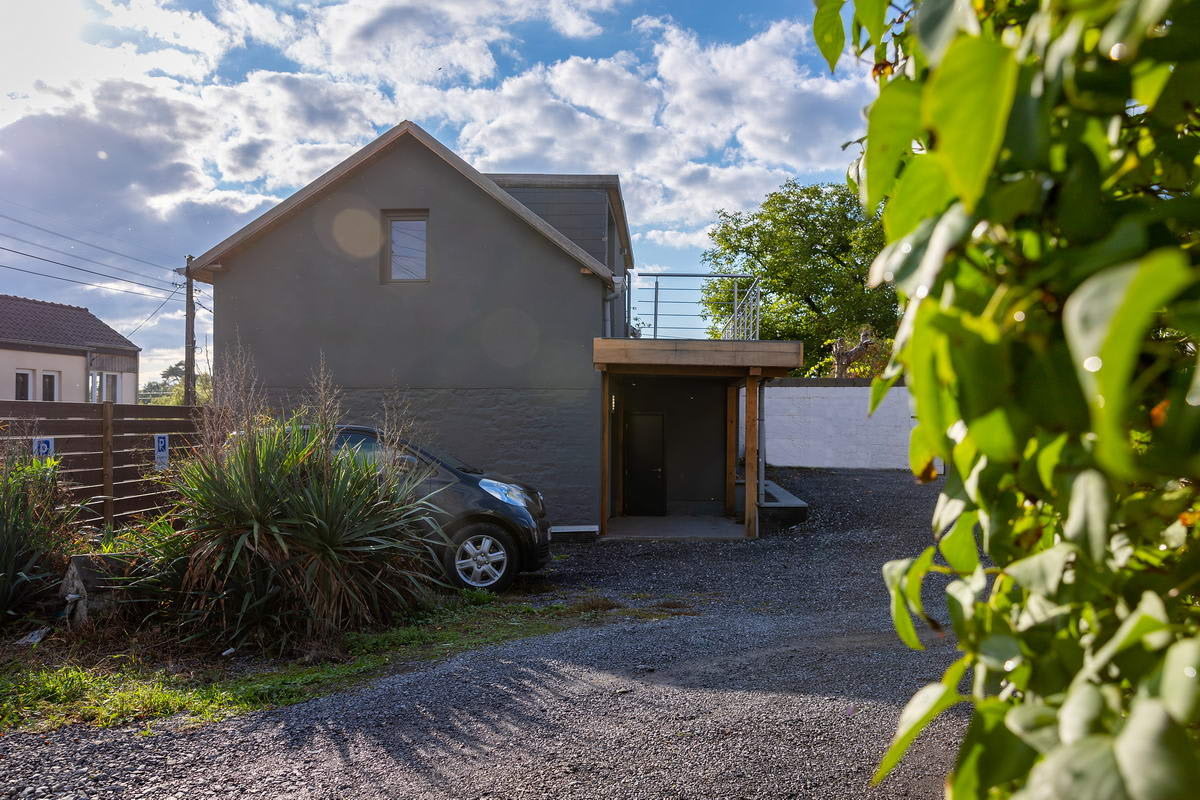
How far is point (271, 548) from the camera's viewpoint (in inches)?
258

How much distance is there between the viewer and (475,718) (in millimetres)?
4574

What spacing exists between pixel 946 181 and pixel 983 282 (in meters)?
0.10

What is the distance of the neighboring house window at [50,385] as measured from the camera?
1166 inches

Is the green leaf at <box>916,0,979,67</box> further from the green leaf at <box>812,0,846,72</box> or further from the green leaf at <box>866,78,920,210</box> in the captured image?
the green leaf at <box>812,0,846,72</box>

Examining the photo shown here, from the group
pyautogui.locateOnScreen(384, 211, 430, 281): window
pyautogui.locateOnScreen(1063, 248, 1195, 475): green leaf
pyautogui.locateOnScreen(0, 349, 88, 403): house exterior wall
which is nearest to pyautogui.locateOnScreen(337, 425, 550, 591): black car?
pyautogui.locateOnScreen(384, 211, 430, 281): window

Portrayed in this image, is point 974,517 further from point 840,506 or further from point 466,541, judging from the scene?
point 840,506

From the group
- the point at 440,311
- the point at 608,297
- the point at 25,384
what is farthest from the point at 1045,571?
the point at 25,384

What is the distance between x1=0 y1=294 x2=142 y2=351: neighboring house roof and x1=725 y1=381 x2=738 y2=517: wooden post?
2330cm

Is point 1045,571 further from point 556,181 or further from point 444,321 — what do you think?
point 556,181

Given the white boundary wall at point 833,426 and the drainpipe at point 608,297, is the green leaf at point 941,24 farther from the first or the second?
the white boundary wall at point 833,426

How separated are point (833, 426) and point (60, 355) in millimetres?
25491

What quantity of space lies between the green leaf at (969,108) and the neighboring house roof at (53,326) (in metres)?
32.2

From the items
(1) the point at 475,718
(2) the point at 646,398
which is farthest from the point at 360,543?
(2) the point at 646,398

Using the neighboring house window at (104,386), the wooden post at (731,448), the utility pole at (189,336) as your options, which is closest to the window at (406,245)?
the wooden post at (731,448)
